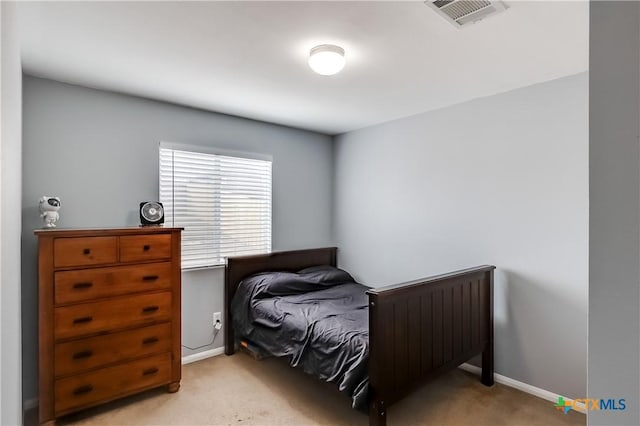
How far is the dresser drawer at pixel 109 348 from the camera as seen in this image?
7.06 feet

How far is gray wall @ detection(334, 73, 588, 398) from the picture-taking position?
2400 mm

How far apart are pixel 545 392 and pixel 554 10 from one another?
99.3 inches

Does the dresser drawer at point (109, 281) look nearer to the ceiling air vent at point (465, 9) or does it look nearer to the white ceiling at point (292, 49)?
the white ceiling at point (292, 49)

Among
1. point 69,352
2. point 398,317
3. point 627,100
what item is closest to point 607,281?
point 627,100

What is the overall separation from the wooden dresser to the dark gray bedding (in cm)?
68

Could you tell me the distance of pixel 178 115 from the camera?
10.00ft

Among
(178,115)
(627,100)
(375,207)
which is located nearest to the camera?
(627,100)

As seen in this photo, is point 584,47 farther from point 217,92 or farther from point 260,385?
point 260,385

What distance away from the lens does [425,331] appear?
2.22 meters

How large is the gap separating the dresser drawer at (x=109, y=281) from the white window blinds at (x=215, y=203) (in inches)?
21.9

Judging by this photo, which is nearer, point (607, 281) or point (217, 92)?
point (607, 281)

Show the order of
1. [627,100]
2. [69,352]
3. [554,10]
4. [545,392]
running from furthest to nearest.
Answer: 1. [545,392]
2. [69,352]
3. [554,10]
4. [627,100]

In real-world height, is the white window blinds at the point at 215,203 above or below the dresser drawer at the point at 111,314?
above

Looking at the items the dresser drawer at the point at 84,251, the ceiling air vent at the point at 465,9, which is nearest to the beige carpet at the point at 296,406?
the dresser drawer at the point at 84,251
